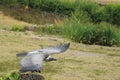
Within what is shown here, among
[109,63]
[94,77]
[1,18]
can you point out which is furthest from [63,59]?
[1,18]

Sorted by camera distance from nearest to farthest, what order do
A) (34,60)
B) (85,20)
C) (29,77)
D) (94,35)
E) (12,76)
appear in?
(12,76)
(29,77)
(34,60)
(94,35)
(85,20)

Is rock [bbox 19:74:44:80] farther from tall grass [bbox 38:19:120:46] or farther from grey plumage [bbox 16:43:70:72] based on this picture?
tall grass [bbox 38:19:120:46]

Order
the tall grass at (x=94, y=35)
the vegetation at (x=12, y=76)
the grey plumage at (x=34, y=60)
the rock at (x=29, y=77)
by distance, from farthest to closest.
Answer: the tall grass at (x=94, y=35) < the grey plumage at (x=34, y=60) < the rock at (x=29, y=77) < the vegetation at (x=12, y=76)

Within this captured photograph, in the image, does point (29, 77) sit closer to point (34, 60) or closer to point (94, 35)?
point (34, 60)

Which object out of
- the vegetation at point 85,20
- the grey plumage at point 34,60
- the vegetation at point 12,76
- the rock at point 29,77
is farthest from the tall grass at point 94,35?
the vegetation at point 12,76

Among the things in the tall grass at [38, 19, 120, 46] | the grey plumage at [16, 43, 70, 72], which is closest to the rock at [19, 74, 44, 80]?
the grey plumage at [16, 43, 70, 72]

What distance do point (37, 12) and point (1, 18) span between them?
1911 millimetres

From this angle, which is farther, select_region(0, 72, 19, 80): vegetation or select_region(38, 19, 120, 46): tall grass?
select_region(38, 19, 120, 46): tall grass

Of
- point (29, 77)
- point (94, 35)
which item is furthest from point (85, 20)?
point (29, 77)

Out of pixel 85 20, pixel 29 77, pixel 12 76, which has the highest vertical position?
pixel 12 76

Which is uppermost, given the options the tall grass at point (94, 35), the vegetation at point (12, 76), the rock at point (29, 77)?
the vegetation at point (12, 76)

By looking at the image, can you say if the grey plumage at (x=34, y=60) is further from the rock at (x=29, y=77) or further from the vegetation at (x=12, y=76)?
the vegetation at (x=12, y=76)

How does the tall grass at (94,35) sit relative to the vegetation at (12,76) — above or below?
below

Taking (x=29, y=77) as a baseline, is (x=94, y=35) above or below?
below
